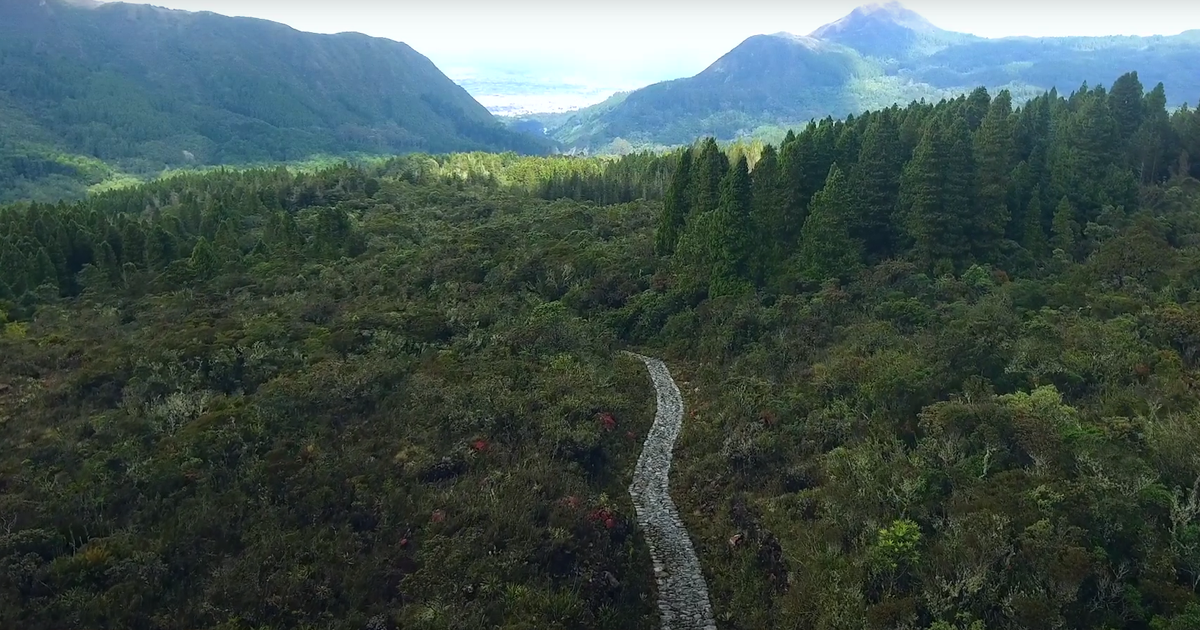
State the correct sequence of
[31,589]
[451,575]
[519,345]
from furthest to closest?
[519,345], [451,575], [31,589]

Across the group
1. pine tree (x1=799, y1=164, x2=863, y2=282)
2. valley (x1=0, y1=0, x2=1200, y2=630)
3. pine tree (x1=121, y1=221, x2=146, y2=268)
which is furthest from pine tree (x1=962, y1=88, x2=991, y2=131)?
pine tree (x1=121, y1=221, x2=146, y2=268)

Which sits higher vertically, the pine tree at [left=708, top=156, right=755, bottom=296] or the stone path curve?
the pine tree at [left=708, top=156, right=755, bottom=296]

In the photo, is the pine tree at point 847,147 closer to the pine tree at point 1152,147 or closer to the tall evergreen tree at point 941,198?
the tall evergreen tree at point 941,198

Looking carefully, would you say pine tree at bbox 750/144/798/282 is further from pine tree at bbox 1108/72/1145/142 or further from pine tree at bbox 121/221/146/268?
pine tree at bbox 121/221/146/268

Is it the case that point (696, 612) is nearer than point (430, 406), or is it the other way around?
point (696, 612)

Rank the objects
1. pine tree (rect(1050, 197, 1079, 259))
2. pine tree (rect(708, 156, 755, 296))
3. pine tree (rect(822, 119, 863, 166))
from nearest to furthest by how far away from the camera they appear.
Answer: pine tree (rect(1050, 197, 1079, 259))
pine tree (rect(708, 156, 755, 296))
pine tree (rect(822, 119, 863, 166))

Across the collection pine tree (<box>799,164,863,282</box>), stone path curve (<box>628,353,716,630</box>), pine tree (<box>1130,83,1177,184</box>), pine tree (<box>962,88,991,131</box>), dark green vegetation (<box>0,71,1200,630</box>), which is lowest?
stone path curve (<box>628,353,716,630</box>)

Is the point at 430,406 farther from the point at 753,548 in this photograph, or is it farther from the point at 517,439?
the point at 753,548

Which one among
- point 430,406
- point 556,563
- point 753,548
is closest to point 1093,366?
point 753,548
